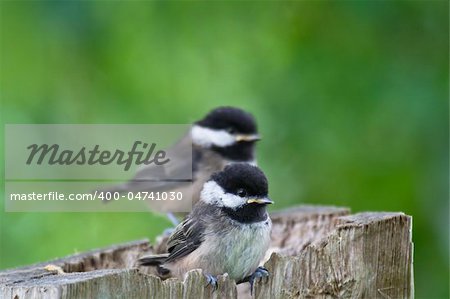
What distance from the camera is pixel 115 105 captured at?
5680mm

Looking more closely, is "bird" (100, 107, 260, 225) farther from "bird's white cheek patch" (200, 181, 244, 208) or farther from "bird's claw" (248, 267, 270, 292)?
"bird's claw" (248, 267, 270, 292)

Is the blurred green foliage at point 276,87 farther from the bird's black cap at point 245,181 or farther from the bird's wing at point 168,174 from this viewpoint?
the bird's black cap at point 245,181

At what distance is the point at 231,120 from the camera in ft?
18.2

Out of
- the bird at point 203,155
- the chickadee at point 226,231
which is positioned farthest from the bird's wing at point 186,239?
the bird at point 203,155

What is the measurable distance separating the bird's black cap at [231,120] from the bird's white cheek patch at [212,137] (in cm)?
4

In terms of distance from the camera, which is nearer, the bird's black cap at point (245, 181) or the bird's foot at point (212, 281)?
the bird's foot at point (212, 281)

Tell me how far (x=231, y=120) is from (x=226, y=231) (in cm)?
200

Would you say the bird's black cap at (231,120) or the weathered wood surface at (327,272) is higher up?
the bird's black cap at (231,120)

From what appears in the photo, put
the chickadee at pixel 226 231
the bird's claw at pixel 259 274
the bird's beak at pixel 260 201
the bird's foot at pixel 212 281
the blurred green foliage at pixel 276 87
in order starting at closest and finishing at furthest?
the bird's foot at pixel 212 281 → the bird's claw at pixel 259 274 → the chickadee at pixel 226 231 → the bird's beak at pixel 260 201 → the blurred green foliage at pixel 276 87

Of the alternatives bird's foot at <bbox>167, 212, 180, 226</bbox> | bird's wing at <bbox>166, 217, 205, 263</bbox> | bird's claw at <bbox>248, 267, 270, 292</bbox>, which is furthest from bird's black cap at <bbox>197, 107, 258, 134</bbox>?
bird's claw at <bbox>248, 267, 270, 292</bbox>

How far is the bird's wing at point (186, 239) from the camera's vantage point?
3.69 m

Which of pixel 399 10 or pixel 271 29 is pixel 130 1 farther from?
pixel 399 10

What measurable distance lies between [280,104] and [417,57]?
979 mm


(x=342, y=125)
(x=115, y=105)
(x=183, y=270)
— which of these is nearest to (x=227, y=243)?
(x=183, y=270)
